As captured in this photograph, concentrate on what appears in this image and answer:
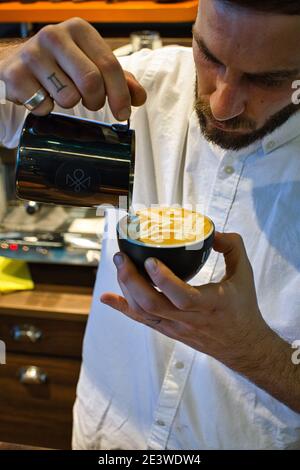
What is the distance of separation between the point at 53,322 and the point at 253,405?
921 millimetres

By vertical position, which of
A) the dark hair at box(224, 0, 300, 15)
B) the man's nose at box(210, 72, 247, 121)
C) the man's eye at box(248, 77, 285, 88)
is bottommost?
the man's nose at box(210, 72, 247, 121)

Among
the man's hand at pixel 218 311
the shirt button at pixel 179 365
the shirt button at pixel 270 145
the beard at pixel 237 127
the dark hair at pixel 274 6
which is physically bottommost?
the shirt button at pixel 179 365

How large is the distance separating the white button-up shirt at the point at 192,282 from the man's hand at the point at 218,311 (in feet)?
0.52

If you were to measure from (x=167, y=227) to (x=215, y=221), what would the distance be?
34 centimetres

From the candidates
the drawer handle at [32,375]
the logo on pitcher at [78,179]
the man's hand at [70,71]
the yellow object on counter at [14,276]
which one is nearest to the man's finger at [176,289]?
the logo on pitcher at [78,179]

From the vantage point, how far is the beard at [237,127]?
3.49 ft

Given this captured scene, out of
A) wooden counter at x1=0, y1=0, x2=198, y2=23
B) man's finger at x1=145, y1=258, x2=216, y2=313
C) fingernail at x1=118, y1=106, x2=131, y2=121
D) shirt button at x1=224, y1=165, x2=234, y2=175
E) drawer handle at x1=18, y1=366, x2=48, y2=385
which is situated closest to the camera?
man's finger at x1=145, y1=258, x2=216, y2=313

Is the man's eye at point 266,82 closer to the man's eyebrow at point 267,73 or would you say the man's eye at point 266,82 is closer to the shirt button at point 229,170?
the man's eyebrow at point 267,73

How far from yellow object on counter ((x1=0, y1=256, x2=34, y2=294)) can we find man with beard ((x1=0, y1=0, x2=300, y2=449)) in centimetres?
59

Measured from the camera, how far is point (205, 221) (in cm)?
91

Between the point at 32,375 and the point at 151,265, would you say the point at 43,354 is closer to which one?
the point at 32,375

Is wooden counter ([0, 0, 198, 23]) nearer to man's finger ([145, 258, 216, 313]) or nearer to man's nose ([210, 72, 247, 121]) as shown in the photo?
man's nose ([210, 72, 247, 121])

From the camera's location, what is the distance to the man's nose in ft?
3.17

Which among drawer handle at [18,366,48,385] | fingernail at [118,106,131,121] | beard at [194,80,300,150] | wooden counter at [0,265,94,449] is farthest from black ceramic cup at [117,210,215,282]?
drawer handle at [18,366,48,385]
